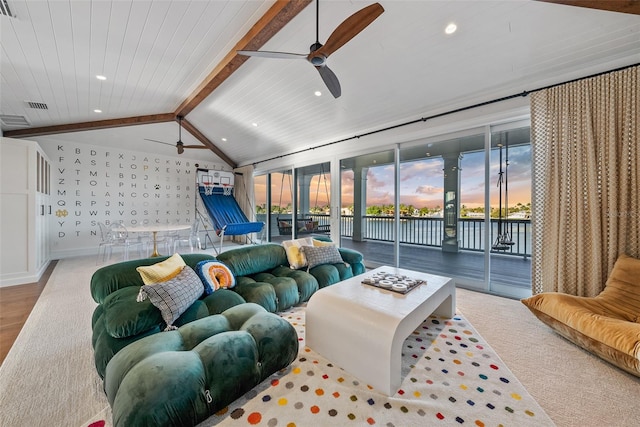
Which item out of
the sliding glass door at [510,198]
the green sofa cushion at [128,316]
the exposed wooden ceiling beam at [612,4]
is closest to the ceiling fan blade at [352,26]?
the exposed wooden ceiling beam at [612,4]

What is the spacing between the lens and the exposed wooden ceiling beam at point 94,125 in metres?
4.68

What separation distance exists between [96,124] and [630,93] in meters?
8.13

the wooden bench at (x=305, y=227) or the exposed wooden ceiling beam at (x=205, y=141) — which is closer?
the exposed wooden ceiling beam at (x=205, y=141)

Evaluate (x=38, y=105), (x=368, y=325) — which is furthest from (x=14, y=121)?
(x=368, y=325)

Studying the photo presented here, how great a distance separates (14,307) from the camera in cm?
277

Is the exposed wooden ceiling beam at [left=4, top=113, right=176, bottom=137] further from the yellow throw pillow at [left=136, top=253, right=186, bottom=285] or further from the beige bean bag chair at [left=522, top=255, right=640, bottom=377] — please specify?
the beige bean bag chair at [left=522, top=255, right=640, bottom=377]

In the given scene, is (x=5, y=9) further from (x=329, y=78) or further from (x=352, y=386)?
(x=352, y=386)

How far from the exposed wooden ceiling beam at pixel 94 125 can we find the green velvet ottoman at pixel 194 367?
5326mm

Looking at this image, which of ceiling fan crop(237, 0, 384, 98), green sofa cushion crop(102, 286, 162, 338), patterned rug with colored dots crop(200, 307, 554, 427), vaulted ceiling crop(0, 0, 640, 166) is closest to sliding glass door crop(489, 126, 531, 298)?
vaulted ceiling crop(0, 0, 640, 166)

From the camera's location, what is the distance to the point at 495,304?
2881 millimetres

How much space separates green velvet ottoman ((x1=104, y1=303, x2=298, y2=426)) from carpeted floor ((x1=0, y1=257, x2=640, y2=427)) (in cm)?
21

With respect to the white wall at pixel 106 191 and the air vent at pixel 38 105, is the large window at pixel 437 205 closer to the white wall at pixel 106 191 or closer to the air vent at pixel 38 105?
the white wall at pixel 106 191

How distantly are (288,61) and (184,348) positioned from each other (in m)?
3.55

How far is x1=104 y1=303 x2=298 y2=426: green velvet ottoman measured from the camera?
104 cm
